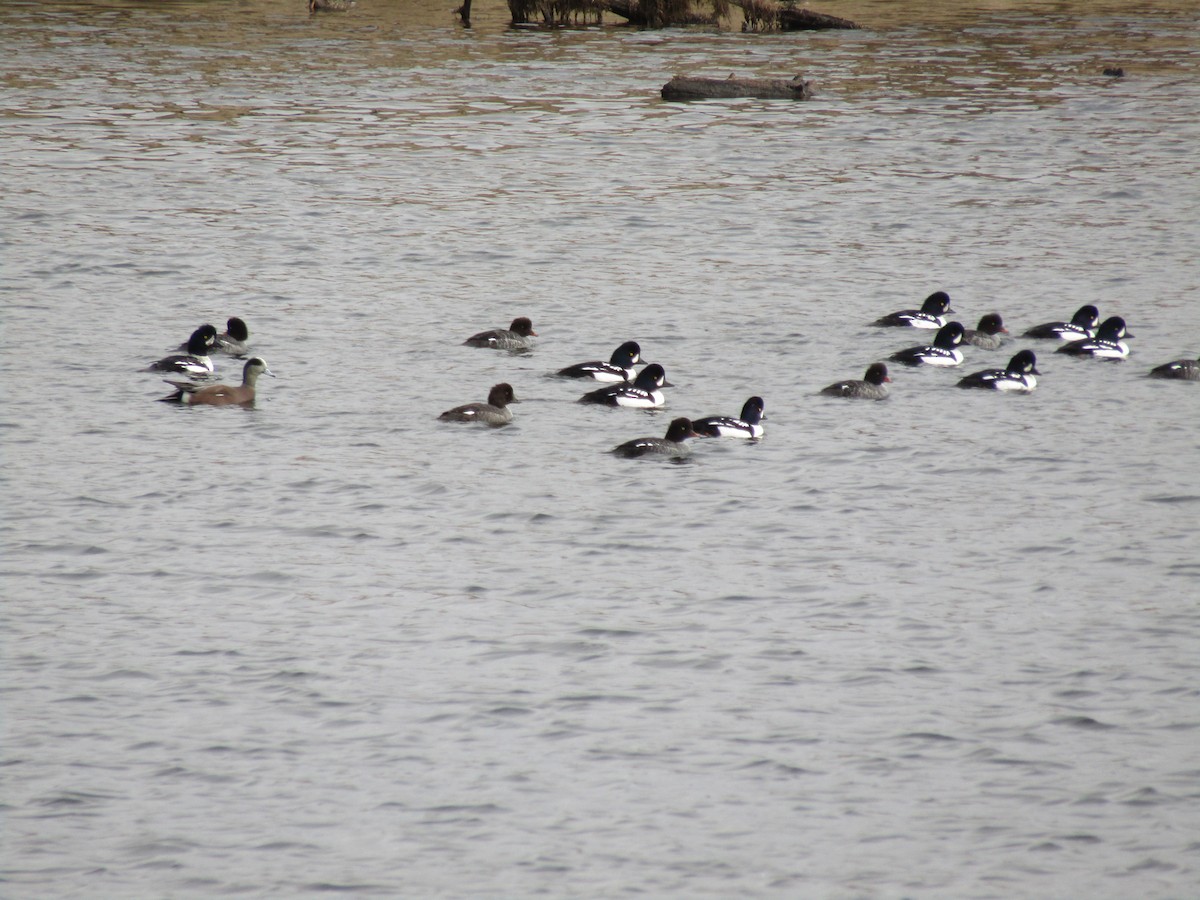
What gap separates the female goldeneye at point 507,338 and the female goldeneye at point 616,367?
5.19 ft

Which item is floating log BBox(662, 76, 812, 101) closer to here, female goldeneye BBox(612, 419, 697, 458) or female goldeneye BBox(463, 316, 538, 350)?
female goldeneye BBox(463, 316, 538, 350)

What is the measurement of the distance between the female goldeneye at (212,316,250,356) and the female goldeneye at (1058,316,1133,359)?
1033 cm

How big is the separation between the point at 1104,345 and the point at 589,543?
9.19 metres

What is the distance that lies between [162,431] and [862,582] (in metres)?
8.20

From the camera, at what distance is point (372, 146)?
36.9m

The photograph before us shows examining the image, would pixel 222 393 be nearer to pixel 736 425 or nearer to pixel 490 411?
pixel 490 411

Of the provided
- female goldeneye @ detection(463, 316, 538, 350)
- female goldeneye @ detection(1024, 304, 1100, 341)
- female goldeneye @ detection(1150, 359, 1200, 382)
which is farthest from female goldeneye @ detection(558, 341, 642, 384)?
female goldeneye @ detection(1150, 359, 1200, 382)

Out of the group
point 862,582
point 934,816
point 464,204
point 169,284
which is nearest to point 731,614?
point 862,582

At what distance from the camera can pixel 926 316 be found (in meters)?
23.2

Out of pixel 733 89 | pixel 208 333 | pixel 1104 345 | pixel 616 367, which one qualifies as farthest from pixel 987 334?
pixel 733 89

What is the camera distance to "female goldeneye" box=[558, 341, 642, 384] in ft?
66.4

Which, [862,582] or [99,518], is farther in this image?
[99,518]

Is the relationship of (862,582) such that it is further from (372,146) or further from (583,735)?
(372,146)

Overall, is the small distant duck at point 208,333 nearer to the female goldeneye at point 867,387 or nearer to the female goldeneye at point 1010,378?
the female goldeneye at point 867,387
